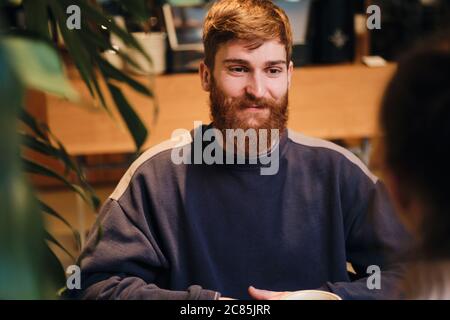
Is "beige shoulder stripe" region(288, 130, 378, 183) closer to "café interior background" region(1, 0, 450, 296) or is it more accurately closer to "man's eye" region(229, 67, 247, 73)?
"man's eye" region(229, 67, 247, 73)

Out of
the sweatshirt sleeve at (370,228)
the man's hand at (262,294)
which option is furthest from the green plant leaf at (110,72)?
the sweatshirt sleeve at (370,228)

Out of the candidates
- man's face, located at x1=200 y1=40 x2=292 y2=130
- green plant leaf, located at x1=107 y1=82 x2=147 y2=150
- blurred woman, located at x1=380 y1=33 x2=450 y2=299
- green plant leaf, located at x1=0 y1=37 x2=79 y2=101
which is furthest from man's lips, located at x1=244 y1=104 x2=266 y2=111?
green plant leaf, located at x1=0 y1=37 x2=79 y2=101

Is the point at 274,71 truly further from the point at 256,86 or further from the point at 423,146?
the point at 423,146

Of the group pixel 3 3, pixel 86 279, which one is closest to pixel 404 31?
pixel 86 279

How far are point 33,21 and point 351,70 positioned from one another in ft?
7.56

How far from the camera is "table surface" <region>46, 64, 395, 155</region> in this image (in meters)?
2.89

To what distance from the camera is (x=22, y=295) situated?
0.54 m

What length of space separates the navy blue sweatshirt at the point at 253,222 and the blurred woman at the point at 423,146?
593mm

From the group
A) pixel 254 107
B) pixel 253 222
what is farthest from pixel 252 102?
pixel 253 222

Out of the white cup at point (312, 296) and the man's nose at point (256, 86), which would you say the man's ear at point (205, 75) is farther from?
the white cup at point (312, 296)

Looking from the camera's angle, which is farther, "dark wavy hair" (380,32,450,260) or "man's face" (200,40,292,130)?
"man's face" (200,40,292,130)

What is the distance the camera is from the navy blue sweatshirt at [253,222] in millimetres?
1355
